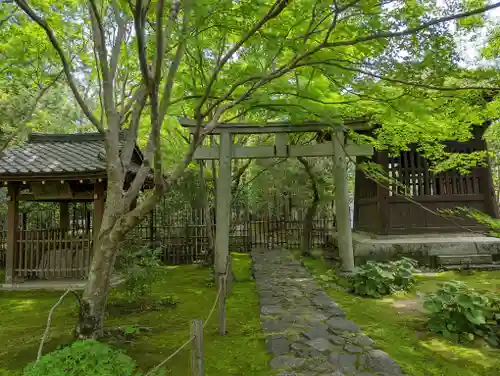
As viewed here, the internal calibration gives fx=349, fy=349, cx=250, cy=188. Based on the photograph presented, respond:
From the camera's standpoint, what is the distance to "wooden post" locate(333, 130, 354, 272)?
9.03m

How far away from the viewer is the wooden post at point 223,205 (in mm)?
8242

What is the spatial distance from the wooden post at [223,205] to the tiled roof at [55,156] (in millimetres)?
2930

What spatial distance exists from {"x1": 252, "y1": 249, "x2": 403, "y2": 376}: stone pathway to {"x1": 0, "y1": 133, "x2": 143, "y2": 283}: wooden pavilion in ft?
16.2

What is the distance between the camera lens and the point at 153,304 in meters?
7.14

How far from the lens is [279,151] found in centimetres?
906

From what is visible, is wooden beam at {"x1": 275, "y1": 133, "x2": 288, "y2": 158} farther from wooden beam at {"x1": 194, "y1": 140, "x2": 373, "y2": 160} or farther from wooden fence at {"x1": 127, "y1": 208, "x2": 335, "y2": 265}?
wooden fence at {"x1": 127, "y1": 208, "x2": 335, "y2": 265}

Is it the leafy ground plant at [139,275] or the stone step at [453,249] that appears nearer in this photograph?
the leafy ground plant at [139,275]

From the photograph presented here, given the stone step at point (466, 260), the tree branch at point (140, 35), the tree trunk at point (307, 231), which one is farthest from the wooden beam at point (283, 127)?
the tree branch at point (140, 35)

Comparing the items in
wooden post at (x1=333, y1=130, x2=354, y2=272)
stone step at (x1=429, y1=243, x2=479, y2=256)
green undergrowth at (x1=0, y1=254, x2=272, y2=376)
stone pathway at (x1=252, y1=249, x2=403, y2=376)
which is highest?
wooden post at (x1=333, y1=130, x2=354, y2=272)

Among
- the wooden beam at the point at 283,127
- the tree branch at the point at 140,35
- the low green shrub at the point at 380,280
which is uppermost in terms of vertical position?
the wooden beam at the point at 283,127

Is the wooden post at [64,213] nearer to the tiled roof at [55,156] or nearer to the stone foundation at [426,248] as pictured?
the tiled roof at [55,156]

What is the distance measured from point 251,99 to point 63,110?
19.2 m

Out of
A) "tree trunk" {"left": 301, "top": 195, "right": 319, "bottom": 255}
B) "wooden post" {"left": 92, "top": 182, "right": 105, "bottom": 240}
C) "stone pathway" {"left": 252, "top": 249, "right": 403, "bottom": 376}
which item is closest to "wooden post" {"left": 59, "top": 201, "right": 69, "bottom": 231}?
"wooden post" {"left": 92, "top": 182, "right": 105, "bottom": 240}

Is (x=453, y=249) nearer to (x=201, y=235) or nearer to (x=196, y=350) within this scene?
(x=201, y=235)
